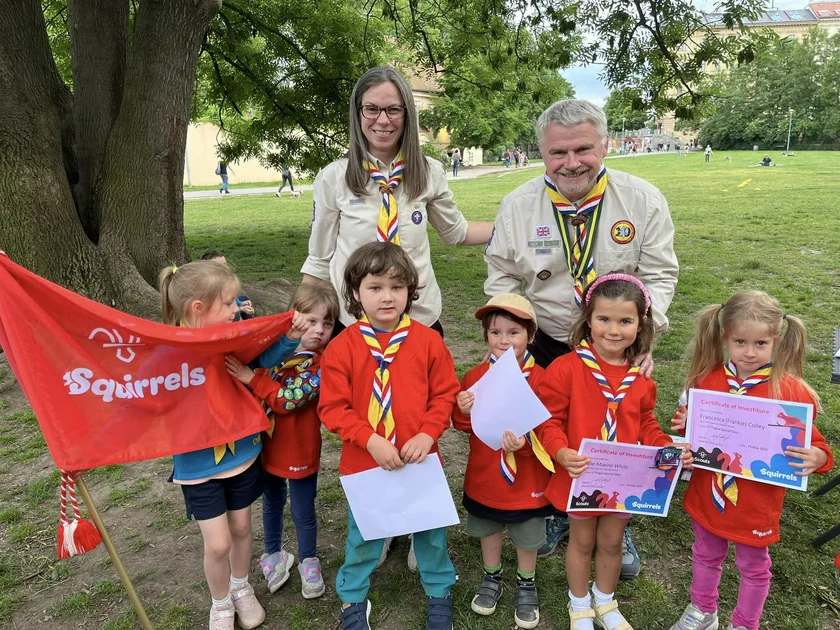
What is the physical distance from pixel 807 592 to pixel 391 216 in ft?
9.51

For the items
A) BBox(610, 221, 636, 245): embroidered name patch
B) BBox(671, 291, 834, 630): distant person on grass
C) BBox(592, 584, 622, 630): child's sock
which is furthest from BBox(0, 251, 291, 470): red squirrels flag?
BBox(671, 291, 834, 630): distant person on grass

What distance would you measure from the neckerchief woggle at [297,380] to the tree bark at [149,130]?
460cm

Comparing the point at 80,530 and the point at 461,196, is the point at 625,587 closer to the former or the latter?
the point at 80,530

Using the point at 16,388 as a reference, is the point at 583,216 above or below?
above

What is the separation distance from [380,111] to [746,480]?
2435 mm

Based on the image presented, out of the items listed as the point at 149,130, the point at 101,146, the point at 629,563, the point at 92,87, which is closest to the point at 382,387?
the point at 629,563

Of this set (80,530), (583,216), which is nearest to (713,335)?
(583,216)

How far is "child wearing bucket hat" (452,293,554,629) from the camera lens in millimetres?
2801

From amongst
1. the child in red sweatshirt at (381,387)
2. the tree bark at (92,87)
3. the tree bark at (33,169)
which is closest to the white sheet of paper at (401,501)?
the child in red sweatshirt at (381,387)

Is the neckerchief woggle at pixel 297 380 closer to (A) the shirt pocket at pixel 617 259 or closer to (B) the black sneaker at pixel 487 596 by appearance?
(B) the black sneaker at pixel 487 596

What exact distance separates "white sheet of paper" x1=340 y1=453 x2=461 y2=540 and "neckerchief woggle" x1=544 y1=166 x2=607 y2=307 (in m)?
1.15

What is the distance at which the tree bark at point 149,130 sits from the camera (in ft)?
21.4

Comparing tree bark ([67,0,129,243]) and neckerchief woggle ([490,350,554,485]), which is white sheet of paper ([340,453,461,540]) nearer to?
neckerchief woggle ([490,350,554,485])

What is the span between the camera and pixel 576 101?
285 cm
